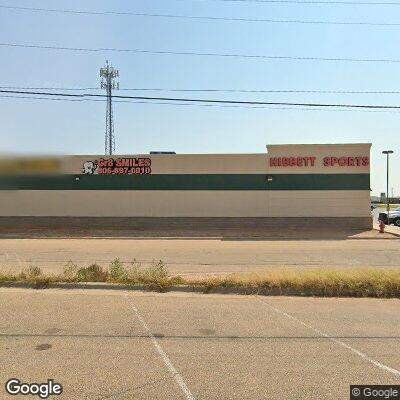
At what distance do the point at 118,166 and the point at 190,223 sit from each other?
6743 millimetres

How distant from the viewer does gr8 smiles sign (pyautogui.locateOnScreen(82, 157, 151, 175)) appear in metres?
28.3

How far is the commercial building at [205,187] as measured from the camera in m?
27.6

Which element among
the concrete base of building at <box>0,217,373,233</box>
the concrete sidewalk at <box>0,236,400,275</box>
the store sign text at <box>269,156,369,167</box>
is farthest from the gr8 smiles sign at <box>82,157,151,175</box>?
the store sign text at <box>269,156,369,167</box>

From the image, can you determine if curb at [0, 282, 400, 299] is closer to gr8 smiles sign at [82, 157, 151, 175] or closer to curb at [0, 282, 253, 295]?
curb at [0, 282, 253, 295]

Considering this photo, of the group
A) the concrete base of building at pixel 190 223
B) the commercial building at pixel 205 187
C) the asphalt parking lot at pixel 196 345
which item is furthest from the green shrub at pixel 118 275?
the commercial building at pixel 205 187

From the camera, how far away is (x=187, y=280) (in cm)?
914

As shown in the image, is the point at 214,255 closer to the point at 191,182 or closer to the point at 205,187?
the point at 205,187

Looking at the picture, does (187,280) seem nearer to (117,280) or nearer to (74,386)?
(117,280)

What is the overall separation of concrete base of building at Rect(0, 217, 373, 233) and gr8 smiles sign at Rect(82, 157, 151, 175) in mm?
3370

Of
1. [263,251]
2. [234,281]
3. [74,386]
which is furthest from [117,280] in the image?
[263,251]

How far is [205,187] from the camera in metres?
28.0

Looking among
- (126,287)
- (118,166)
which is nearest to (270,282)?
(126,287)

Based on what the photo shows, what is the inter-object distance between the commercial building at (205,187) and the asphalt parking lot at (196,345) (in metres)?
20.0

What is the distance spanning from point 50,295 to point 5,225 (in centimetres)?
2348
